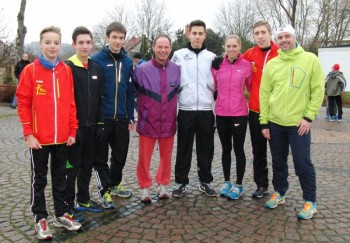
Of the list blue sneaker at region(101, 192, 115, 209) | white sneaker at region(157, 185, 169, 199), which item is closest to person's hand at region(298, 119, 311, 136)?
white sneaker at region(157, 185, 169, 199)

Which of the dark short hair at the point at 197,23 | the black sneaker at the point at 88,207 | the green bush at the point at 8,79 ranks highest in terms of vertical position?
the dark short hair at the point at 197,23

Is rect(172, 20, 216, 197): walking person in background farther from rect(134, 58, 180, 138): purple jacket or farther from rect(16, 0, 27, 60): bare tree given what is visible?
→ rect(16, 0, 27, 60): bare tree

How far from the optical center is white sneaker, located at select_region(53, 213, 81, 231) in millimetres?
3789

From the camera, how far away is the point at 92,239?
364 centimetres

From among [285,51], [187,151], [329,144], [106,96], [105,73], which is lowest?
[329,144]

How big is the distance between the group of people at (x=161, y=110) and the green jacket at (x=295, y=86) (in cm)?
1

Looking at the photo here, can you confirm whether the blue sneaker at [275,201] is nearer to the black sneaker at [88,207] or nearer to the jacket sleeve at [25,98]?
the black sneaker at [88,207]

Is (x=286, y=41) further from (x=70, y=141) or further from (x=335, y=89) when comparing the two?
(x=335, y=89)

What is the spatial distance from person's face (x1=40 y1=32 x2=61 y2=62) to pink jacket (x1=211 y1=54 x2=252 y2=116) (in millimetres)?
2104

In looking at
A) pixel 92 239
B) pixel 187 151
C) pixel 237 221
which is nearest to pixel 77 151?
pixel 92 239

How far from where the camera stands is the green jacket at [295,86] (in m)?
4.08

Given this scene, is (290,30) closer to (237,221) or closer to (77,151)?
(237,221)

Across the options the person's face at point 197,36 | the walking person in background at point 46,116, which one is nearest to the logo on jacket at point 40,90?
the walking person in background at point 46,116

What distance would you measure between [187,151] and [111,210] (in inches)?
50.7
